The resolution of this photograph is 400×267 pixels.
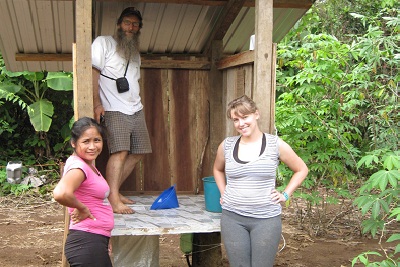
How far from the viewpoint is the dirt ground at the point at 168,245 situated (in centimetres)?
689

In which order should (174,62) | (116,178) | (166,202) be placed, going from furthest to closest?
(174,62) → (166,202) → (116,178)

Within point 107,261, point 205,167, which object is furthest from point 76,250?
point 205,167

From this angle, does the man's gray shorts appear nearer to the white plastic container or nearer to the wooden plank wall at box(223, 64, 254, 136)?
the wooden plank wall at box(223, 64, 254, 136)

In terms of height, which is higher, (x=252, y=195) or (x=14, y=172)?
(x=252, y=195)

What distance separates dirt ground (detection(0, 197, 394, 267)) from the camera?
6.89 metres

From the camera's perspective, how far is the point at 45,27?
19.2 feet

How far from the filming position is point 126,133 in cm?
485

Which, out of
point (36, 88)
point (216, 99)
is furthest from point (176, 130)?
point (36, 88)

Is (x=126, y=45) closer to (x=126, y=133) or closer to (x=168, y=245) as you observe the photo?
(x=126, y=133)

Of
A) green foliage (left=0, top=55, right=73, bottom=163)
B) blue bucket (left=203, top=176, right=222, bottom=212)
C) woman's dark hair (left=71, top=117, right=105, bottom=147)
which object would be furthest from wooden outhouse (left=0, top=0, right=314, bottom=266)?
green foliage (left=0, top=55, right=73, bottom=163)

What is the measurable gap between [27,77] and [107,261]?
8.16 metres

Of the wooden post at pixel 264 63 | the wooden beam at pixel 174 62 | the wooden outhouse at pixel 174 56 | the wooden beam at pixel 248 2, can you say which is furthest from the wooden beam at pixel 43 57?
the wooden post at pixel 264 63

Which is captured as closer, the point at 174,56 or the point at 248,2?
the point at 248,2

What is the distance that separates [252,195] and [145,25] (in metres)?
2.79
